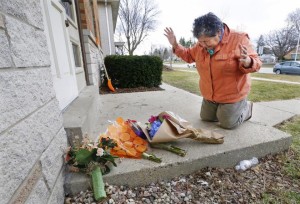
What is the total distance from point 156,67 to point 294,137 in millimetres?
4276

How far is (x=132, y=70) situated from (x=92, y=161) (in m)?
4.65

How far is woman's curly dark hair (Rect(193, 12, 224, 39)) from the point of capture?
1.62 meters

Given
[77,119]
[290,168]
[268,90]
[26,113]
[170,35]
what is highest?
[170,35]

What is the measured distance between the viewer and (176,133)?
1640 millimetres

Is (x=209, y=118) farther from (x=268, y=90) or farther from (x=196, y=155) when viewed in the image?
(x=268, y=90)

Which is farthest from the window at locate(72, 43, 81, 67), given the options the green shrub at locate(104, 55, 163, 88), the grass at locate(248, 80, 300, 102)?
the grass at locate(248, 80, 300, 102)

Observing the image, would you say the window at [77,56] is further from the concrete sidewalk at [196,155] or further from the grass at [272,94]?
the grass at [272,94]

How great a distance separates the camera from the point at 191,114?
2.67 m

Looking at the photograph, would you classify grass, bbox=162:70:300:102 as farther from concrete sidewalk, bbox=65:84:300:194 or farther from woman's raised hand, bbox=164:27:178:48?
woman's raised hand, bbox=164:27:178:48

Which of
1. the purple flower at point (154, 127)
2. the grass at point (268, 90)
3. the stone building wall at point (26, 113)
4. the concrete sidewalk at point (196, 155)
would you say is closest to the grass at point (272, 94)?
the grass at point (268, 90)

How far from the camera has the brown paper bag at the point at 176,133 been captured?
1.60 meters

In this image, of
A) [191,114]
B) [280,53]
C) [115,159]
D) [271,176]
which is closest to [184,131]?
[115,159]

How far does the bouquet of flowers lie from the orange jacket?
1273mm

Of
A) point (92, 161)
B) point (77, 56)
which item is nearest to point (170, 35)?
point (92, 161)
